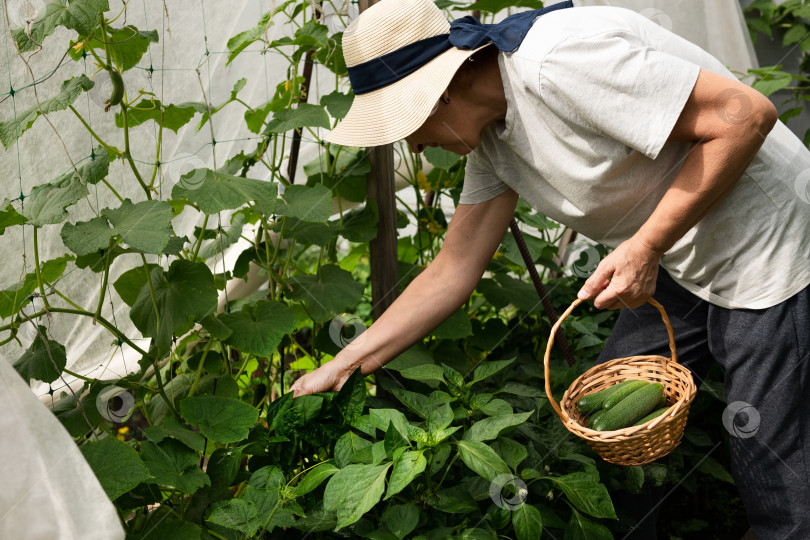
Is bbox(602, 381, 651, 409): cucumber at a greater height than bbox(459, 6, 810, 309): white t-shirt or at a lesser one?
lesser

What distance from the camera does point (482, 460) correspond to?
1.41 metres

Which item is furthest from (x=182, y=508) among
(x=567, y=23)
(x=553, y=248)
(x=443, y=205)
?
(x=443, y=205)

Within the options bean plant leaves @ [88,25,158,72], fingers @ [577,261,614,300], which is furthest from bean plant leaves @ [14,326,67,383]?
fingers @ [577,261,614,300]

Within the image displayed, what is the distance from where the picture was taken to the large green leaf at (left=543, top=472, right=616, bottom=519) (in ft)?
4.94

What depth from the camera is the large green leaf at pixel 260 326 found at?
1756 mm

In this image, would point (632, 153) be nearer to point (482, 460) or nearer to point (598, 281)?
point (598, 281)

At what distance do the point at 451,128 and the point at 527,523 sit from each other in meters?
0.77

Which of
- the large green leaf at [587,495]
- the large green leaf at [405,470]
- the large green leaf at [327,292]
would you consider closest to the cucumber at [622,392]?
the large green leaf at [587,495]

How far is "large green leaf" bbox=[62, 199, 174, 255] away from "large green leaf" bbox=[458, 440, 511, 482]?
2.20 feet

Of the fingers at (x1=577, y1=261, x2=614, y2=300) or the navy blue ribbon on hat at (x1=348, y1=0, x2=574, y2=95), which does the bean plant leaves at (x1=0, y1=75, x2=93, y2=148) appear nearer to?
the navy blue ribbon on hat at (x1=348, y1=0, x2=574, y2=95)

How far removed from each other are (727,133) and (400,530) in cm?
92

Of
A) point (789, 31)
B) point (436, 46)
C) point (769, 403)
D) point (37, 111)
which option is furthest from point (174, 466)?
point (789, 31)

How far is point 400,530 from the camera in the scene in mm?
1415

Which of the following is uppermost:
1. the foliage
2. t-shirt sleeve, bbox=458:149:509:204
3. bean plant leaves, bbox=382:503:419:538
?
t-shirt sleeve, bbox=458:149:509:204
